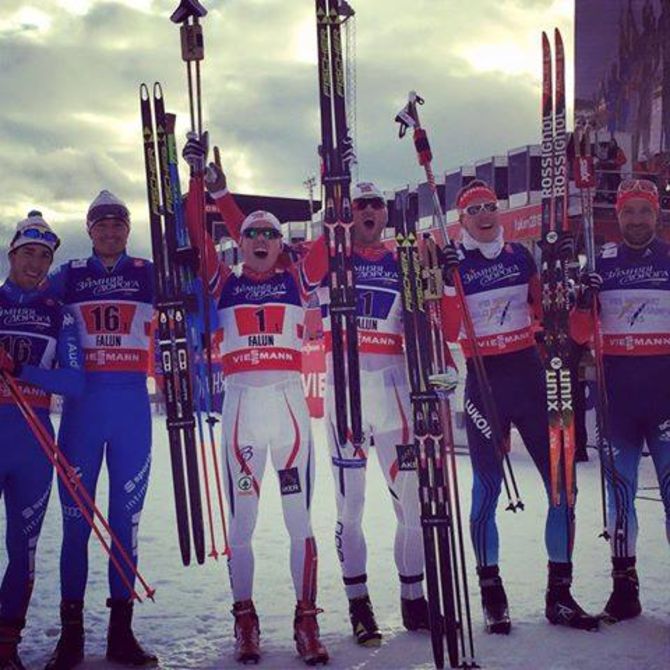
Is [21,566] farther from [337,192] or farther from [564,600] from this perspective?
[564,600]

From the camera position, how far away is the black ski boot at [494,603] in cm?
489

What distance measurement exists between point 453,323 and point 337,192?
0.96 metres

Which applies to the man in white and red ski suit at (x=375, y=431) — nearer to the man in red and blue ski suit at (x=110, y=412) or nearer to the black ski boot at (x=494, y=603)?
the black ski boot at (x=494, y=603)

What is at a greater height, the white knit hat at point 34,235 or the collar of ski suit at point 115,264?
the white knit hat at point 34,235

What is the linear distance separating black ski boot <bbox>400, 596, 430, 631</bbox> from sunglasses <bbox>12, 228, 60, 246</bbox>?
271cm

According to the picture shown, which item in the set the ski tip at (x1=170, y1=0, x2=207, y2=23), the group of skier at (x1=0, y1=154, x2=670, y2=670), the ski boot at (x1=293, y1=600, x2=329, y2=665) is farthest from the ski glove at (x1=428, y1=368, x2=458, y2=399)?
the ski tip at (x1=170, y1=0, x2=207, y2=23)

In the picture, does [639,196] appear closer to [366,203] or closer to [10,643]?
[366,203]

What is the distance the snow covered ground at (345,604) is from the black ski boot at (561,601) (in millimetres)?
66

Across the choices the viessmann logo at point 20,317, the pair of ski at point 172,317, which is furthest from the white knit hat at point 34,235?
the pair of ski at point 172,317

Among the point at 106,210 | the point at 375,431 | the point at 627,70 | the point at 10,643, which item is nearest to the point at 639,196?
the point at 375,431

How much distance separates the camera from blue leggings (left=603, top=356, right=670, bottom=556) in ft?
16.6

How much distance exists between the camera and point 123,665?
444 cm

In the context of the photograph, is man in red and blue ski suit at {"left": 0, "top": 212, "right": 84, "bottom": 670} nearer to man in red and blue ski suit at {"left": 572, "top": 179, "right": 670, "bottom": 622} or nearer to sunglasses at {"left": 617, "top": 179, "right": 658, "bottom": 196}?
man in red and blue ski suit at {"left": 572, "top": 179, "right": 670, "bottom": 622}

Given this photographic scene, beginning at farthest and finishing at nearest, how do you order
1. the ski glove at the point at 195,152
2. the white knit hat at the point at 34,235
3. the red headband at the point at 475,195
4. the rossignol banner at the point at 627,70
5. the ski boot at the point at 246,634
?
the rossignol banner at the point at 627,70
the red headband at the point at 475,195
the ski glove at the point at 195,152
the white knit hat at the point at 34,235
the ski boot at the point at 246,634
